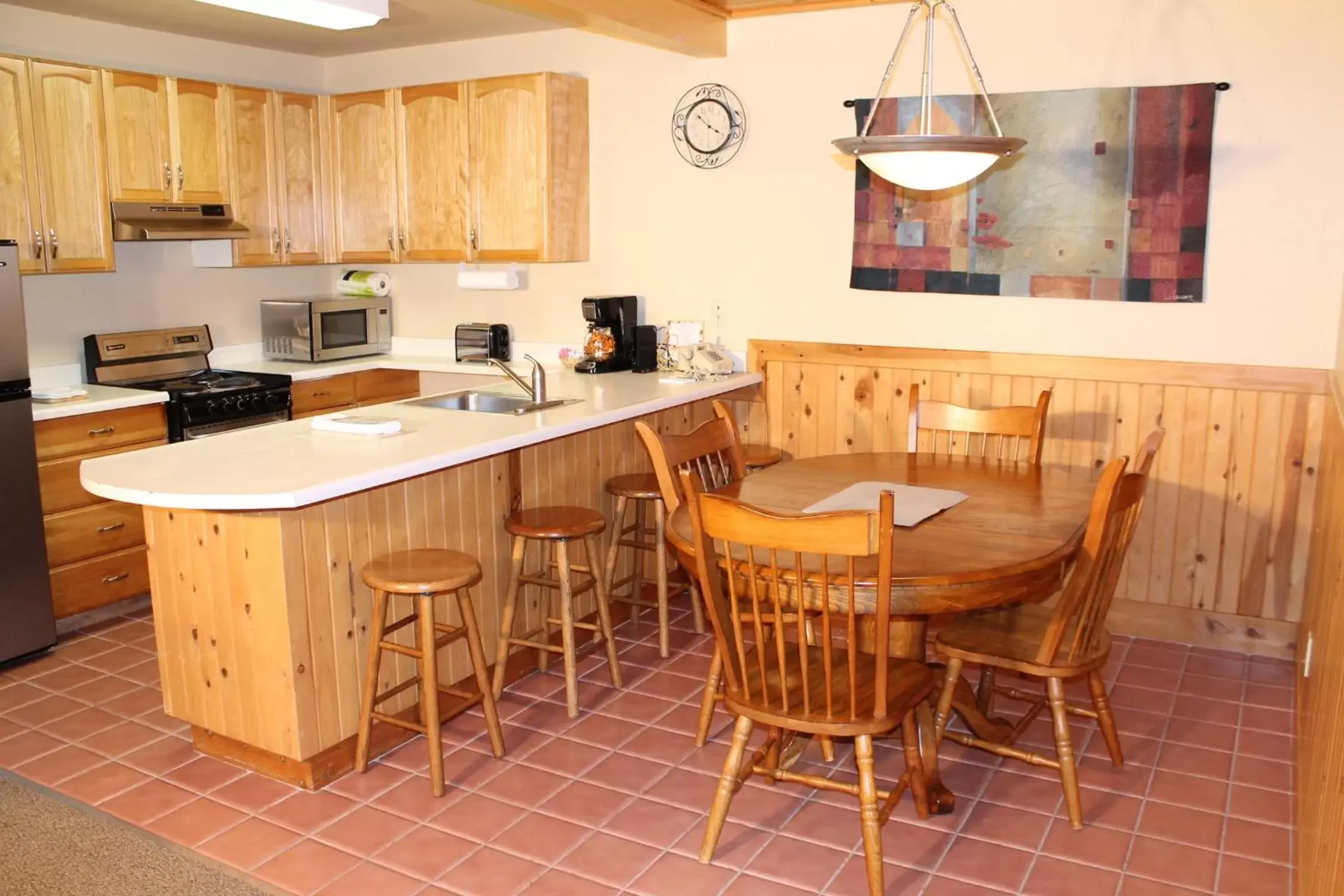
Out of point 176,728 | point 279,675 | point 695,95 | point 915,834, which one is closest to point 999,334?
point 695,95

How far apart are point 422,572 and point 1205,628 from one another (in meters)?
2.88

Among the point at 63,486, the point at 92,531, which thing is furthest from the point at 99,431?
the point at 92,531

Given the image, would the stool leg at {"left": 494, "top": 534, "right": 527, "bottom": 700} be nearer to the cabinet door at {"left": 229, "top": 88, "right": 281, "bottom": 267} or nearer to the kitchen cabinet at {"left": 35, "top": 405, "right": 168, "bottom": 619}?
the kitchen cabinet at {"left": 35, "top": 405, "right": 168, "bottom": 619}

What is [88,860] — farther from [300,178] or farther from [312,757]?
[300,178]

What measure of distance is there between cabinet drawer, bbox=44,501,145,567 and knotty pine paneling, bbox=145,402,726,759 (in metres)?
1.10

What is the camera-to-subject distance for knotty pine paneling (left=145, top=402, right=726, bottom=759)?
292 cm

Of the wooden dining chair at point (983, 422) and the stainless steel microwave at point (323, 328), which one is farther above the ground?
the stainless steel microwave at point (323, 328)

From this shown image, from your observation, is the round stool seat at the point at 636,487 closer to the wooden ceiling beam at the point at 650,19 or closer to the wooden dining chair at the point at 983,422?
the wooden dining chair at the point at 983,422

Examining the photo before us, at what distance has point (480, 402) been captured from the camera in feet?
13.8

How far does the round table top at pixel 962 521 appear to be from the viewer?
96.0 inches

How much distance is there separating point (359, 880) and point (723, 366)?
263 cm

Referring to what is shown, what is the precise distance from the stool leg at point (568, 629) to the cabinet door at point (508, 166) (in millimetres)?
1986

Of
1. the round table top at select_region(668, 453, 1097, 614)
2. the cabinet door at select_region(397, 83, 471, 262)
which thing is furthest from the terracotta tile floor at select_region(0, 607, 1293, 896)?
the cabinet door at select_region(397, 83, 471, 262)

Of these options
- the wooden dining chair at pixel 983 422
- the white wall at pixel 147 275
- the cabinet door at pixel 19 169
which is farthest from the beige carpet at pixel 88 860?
the wooden dining chair at pixel 983 422
